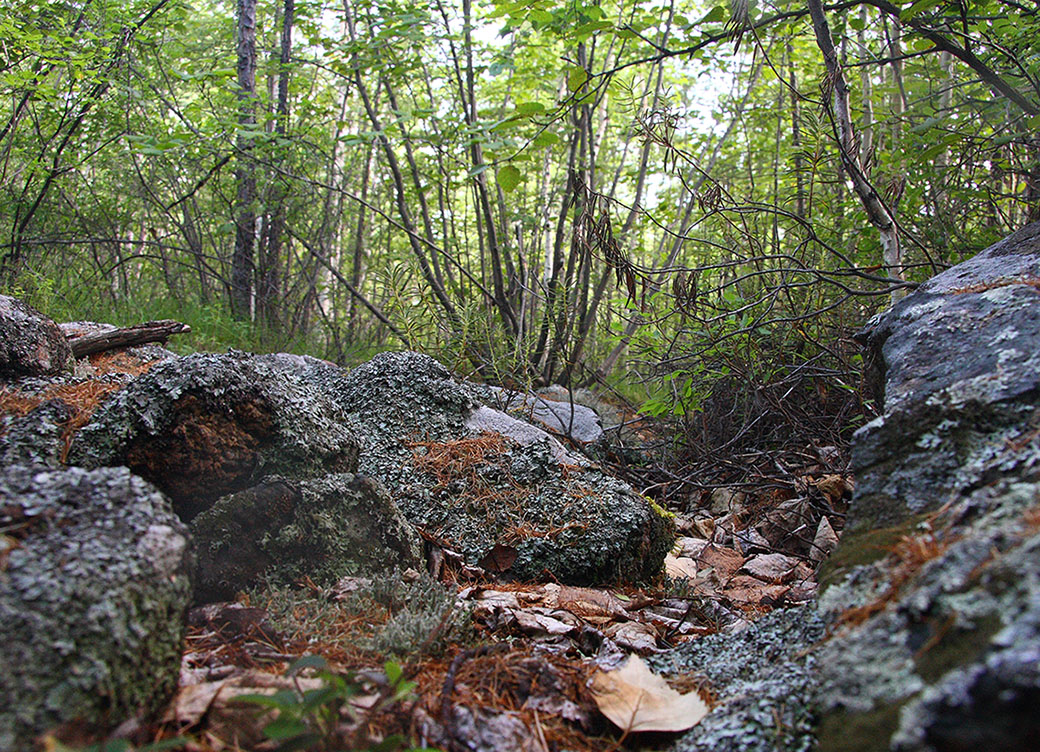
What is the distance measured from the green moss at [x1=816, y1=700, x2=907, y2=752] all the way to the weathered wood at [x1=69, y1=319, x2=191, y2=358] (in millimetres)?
3228

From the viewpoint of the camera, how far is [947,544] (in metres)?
1.10

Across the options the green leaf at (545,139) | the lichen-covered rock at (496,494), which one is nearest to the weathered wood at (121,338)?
the lichen-covered rock at (496,494)

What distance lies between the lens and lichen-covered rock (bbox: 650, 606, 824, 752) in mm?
1149

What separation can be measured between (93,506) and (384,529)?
2.97 feet

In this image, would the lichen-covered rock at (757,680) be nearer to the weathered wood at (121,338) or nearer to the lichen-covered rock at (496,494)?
the lichen-covered rock at (496,494)

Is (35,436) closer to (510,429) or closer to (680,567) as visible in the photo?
(510,429)

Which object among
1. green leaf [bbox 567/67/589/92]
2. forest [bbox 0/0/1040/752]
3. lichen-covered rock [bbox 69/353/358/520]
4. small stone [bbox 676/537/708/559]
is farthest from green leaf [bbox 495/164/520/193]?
small stone [bbox 676/537/708/559]

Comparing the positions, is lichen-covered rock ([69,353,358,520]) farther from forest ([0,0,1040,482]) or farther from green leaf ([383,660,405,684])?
forest ([0,0,1040,482])

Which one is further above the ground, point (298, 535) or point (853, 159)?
point (853, 159)

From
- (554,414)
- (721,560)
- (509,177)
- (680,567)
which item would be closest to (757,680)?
(680,567)

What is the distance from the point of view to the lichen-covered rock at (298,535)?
174 cm

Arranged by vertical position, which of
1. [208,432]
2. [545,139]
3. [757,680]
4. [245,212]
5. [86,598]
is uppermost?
[245,212]

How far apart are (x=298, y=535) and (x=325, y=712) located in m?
0.82

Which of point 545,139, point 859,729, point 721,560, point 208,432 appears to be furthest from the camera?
point 545,139
